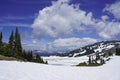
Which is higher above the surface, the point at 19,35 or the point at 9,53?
the point at 19,35

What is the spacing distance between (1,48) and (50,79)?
76.8 m

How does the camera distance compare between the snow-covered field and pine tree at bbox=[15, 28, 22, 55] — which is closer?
the snow-covered field

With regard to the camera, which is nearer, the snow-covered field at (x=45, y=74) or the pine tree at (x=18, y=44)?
the snow-covered field at (x=45, y=74)

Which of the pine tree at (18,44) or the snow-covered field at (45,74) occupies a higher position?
the pine tree at (18,44)

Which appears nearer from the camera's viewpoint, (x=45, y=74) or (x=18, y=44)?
(x=45, y=74)

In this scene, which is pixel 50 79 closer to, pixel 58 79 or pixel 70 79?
pixel 58 79

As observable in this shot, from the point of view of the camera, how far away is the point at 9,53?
288 feet

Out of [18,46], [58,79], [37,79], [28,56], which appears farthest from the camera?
[28,56]

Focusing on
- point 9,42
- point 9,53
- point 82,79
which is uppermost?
point 9,42

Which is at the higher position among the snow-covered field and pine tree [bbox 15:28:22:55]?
pine tree [bbox 15:28:22:55]

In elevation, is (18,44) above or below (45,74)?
above

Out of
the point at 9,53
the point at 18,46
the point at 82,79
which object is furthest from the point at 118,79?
the point at 18,46

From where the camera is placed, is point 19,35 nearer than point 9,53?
No

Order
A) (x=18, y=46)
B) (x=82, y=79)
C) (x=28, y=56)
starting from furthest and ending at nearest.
Result: (x=28, y=56), (x=18, y=46), (x=82, y=79)
